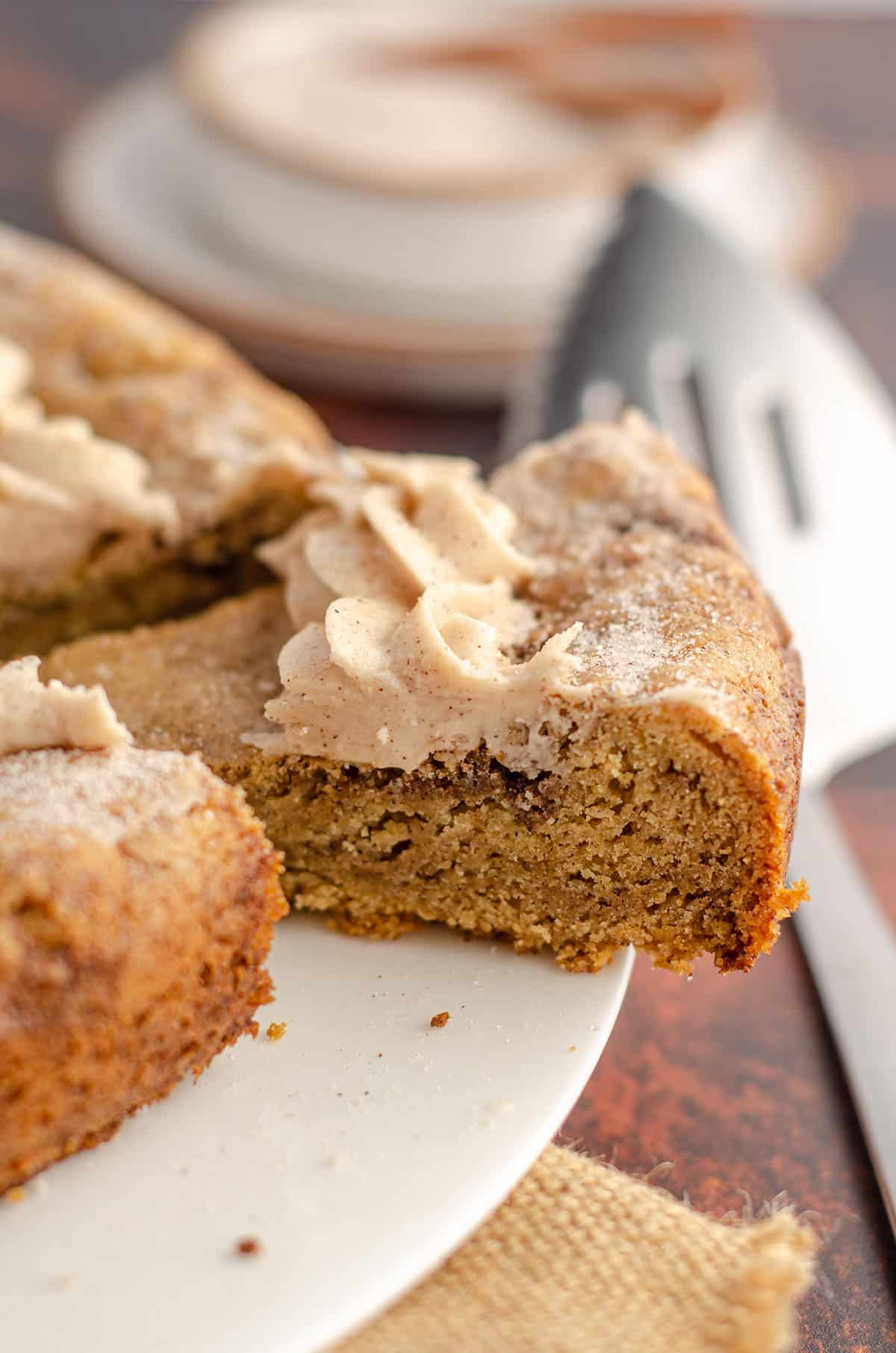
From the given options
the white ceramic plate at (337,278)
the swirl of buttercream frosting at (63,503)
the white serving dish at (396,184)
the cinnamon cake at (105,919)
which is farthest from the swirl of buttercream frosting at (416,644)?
the white serving dish at (396,184)

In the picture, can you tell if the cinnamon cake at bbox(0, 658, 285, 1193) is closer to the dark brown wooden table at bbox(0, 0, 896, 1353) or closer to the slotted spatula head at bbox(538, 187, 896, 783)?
Result: the dark brown wooden table at bbox(0, 0, 896, 1353)

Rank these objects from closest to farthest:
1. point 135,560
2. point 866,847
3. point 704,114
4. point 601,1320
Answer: point 601,1320
point 135,560
point 866,847
point 704,114

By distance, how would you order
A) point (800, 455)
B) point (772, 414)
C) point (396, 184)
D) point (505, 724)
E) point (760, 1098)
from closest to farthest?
point (505, 724) → point (760, 1098) → point (800, 455) → point (772, 414) → point (396, 184)


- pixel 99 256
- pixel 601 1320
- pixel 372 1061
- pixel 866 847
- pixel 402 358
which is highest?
pixel 99 256

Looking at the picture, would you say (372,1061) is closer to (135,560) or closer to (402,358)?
(135,560)

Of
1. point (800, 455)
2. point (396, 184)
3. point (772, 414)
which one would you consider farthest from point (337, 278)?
point (800, 455)

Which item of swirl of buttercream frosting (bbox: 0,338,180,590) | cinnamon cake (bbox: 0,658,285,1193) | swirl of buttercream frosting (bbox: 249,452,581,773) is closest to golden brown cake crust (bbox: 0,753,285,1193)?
cinnamon cake (bbox: 0,658,285,1193)

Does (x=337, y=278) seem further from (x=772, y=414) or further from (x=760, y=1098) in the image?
(x=760, y=1098)

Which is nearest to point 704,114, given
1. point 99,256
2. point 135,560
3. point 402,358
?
point 402,358
